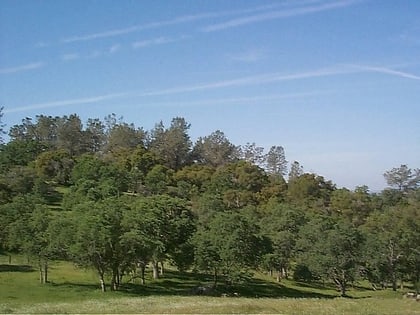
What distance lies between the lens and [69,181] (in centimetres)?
11975

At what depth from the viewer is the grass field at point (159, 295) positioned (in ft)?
116

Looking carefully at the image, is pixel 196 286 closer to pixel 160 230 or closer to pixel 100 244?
pixel 160 230

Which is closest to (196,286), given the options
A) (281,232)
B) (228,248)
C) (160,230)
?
(228,248)

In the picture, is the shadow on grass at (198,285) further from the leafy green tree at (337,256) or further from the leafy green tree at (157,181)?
the leafy green tree at (157,181)

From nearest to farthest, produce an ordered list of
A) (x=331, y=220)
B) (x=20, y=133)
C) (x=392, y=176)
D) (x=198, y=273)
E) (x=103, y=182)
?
1. (x=198, y=273)
2. (x=331, y=220)
3. (x=103, y=182)
4. (x=392, y=176)
5. (x=20, y=133)

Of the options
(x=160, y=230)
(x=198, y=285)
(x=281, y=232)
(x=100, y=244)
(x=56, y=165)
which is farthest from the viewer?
(x=56, y=165)

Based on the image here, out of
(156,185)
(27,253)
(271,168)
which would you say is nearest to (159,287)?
(27,253)

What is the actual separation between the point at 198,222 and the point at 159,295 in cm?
2749

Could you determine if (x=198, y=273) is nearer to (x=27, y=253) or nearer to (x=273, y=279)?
(x=273, y=279)

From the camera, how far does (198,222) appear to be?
77562 mm

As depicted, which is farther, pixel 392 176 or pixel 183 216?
pixel 392 176

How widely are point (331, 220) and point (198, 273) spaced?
89.8 ft

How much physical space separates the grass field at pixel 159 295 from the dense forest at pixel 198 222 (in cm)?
204

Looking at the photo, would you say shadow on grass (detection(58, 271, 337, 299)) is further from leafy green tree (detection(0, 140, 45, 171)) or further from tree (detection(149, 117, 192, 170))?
tree (detection(149, 117, 192, 170))
